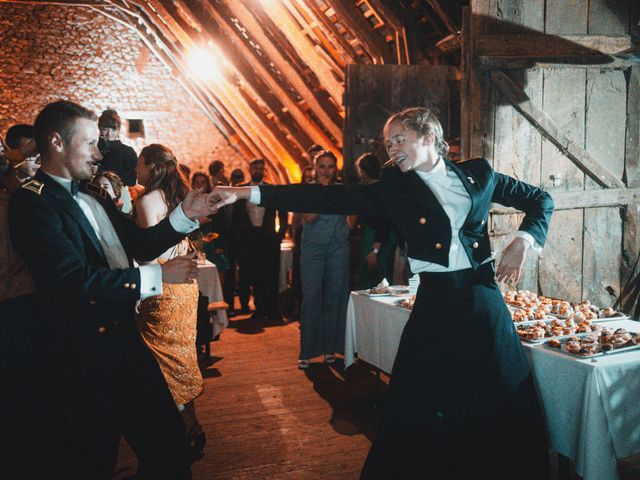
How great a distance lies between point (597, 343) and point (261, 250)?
16.1ft

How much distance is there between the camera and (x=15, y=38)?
42.2 ft

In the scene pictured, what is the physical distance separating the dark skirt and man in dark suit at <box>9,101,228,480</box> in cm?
85

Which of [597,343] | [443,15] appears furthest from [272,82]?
[597,343]

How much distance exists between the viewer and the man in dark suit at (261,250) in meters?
6.97

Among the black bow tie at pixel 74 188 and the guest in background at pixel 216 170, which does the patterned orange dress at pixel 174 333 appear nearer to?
the black bow tie at pixel 74 188

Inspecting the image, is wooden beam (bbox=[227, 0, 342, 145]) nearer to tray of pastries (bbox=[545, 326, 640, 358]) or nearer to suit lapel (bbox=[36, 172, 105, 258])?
tray of pastries (bbox=[545, 326, 640, 358])

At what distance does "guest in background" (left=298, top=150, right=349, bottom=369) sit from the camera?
16.4 feet

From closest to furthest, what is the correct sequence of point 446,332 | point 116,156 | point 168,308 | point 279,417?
point 446,332 < point 168,308 < point 279,417 < point 116,156

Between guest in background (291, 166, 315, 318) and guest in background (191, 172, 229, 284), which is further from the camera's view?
guest in background (291, 166, 315, 318)

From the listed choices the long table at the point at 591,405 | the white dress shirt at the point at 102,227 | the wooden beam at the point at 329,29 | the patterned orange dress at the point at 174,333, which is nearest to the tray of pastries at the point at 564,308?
the long table at the point at 591,405

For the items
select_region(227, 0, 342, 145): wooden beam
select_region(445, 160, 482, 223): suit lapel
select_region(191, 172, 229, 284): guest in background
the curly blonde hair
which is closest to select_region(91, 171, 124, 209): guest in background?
the curly blonde hair

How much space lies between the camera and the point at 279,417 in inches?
153

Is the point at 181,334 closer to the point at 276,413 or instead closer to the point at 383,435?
the point at 276,413

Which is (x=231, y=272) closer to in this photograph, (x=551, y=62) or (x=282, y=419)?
(x=282, y=419)
